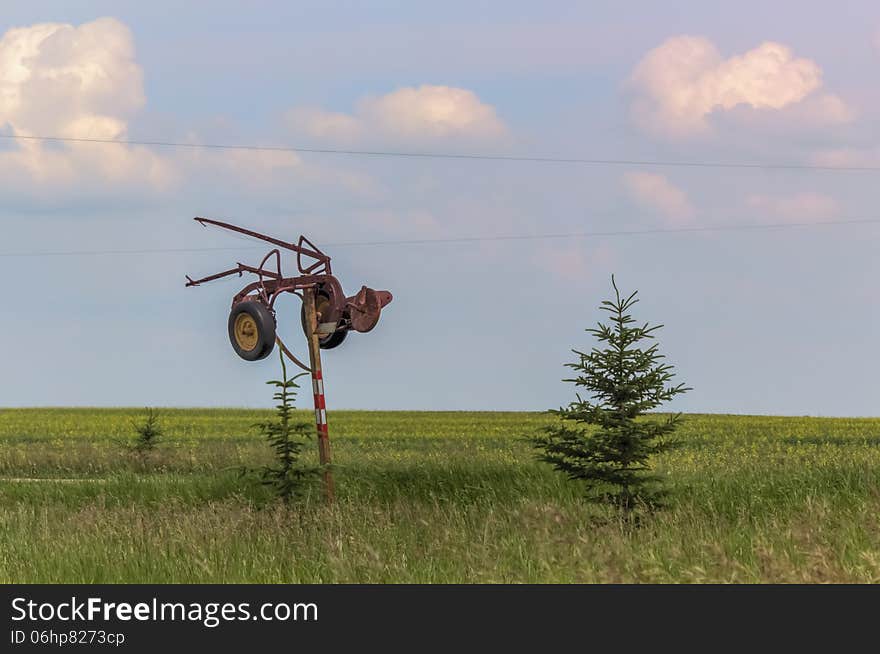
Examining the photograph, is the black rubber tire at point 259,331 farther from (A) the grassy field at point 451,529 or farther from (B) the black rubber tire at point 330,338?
(A) the grassy field at point 451,529

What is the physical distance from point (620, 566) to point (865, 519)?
4105 mm

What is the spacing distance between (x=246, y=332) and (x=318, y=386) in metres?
1.45

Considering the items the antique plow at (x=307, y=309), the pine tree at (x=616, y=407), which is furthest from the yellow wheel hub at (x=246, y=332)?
the pine tree at (x=616, y=407)

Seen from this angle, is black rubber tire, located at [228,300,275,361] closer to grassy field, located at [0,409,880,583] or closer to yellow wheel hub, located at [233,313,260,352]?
yellow wheel hub, located at [233,313,260,352]

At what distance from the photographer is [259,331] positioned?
49.5 ft

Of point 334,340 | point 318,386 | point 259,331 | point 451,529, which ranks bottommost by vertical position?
point 451,529

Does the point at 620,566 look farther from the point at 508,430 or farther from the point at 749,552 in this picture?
the point at 508,430

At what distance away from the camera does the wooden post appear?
1470cm

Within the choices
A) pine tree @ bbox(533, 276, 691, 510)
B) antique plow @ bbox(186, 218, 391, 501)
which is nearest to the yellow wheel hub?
antique plow @ bbox(186, 218, 391, 501)

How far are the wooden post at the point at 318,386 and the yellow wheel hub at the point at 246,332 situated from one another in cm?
78

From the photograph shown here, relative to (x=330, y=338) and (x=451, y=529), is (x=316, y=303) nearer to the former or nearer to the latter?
(x=330, y=338)

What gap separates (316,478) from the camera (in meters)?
14.7

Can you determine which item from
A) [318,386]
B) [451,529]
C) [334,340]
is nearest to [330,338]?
[334,340]
